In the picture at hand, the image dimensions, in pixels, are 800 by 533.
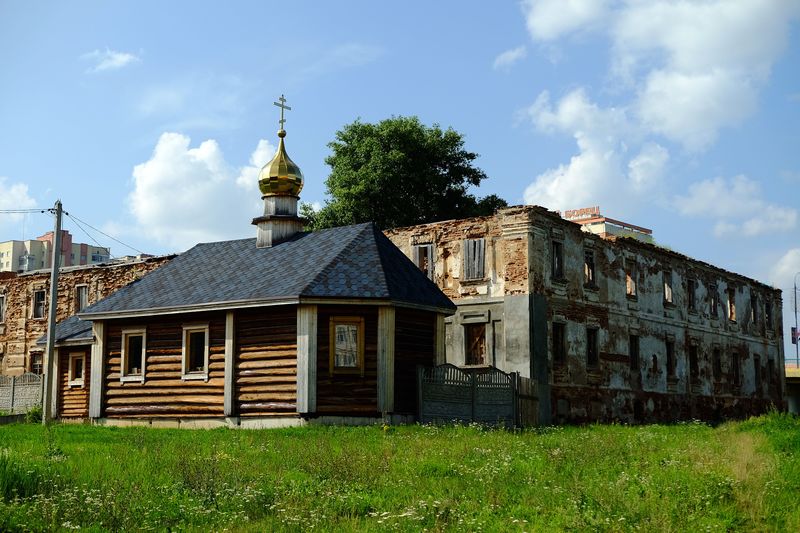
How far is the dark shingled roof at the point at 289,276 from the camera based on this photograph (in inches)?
973

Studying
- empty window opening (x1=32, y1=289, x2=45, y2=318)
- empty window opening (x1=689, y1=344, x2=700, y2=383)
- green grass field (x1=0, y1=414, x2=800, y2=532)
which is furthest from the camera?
empty window opening (x1=32, y1=289, x2=45, y2=318)

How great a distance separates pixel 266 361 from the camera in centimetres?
2494

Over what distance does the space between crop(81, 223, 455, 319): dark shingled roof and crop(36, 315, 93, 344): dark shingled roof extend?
179 centimetres

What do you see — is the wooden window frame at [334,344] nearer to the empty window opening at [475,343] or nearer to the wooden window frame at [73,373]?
the empty window opening at [475,343]

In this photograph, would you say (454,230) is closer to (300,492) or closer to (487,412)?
(487,412)

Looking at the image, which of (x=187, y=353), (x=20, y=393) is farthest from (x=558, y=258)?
(x=20, y=393)

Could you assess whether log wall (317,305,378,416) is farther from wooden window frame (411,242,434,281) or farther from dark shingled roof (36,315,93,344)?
wooden window frame (411,242,434,281)

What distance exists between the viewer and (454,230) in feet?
116

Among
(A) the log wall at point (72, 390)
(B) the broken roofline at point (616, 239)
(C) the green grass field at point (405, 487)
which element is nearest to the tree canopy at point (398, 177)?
(B) the broken roofline at point (616, 239)

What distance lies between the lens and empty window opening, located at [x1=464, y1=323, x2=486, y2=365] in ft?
111

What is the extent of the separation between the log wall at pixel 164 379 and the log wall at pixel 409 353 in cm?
482

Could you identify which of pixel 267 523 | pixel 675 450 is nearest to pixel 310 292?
pixel 675 450

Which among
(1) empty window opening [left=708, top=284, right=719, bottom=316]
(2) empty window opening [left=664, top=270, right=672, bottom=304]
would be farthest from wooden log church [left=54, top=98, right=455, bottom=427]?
(1) empty window opening [left=708, top=284, right=719, bottom=316]

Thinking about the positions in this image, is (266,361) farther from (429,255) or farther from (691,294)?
(691,294)
